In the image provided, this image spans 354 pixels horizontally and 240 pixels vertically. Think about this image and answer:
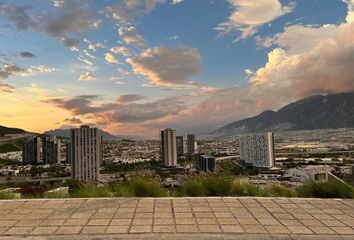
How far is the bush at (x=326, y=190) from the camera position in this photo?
24.2 feet

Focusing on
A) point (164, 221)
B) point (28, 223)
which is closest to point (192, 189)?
point (164, 221)

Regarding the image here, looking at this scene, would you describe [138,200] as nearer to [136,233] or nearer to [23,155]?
[136,233]

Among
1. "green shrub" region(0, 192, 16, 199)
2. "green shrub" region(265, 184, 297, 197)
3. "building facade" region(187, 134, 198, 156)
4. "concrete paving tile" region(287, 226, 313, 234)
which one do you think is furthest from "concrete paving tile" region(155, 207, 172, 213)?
"building facade" region(187, 134, 198, 156)

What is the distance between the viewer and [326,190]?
7523mm

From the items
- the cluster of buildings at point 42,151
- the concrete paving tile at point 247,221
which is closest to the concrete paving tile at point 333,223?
the concrete paving tile at point 247,221

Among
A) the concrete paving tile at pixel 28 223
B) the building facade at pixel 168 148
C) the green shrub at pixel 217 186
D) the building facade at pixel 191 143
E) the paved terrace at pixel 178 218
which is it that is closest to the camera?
the paved terrace at pixel 178 218

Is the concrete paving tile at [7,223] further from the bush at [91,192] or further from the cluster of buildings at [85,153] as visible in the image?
the cluster of buildings at [85,153]

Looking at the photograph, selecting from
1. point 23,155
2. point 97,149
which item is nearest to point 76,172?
point 97,149

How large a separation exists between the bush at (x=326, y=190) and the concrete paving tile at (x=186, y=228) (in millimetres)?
3803

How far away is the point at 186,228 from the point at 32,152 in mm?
129146

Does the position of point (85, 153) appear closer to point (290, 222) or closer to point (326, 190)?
point (326, 190)

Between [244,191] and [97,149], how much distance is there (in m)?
70.7

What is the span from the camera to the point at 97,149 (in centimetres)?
7575

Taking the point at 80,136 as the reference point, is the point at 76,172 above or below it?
below
